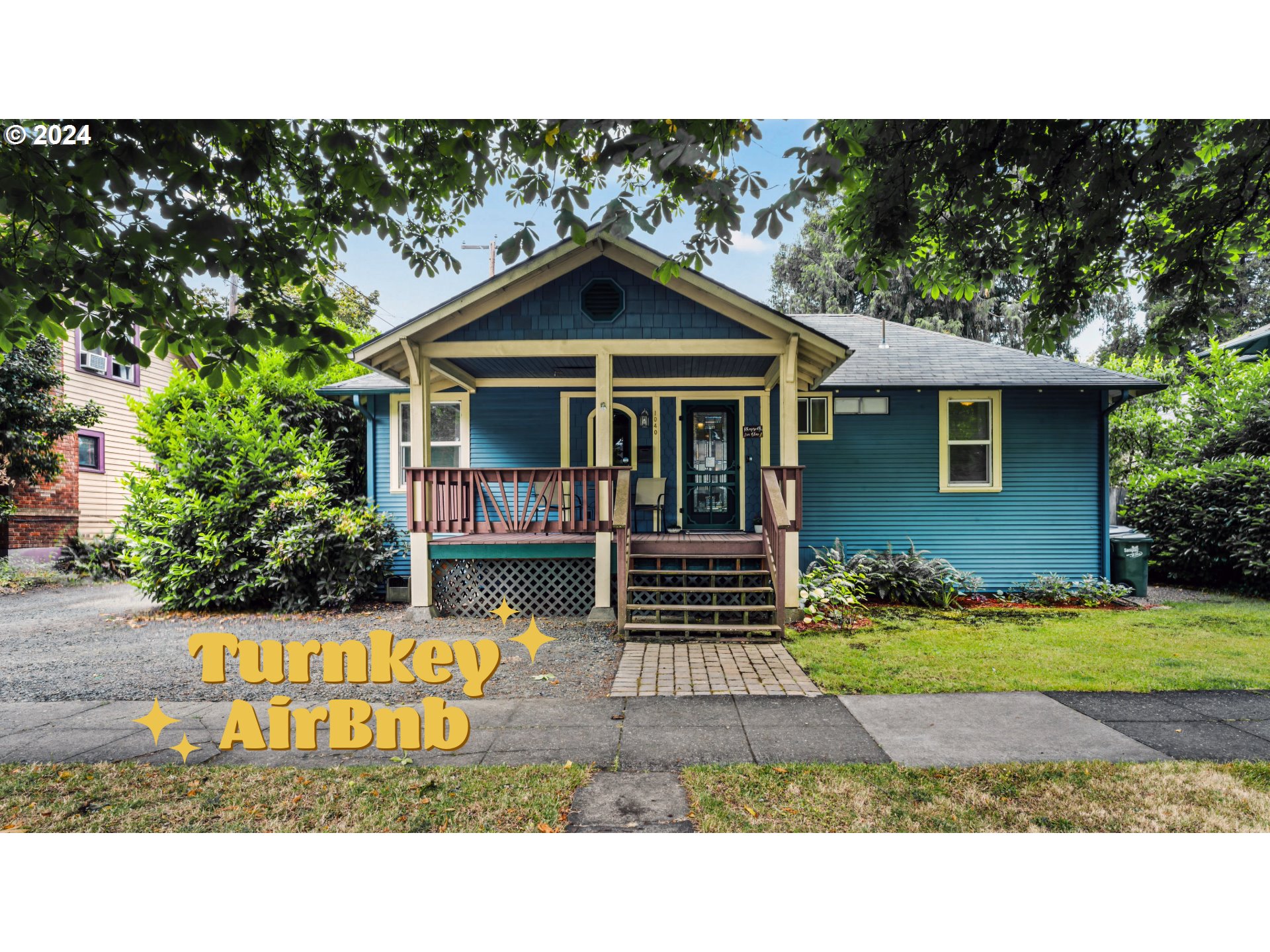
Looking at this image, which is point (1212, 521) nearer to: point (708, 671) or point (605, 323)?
point (708, 671)

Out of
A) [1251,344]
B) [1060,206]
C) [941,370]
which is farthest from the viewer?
[941,370]

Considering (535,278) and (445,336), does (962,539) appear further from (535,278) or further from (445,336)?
(445,336)

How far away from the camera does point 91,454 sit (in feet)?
27.0

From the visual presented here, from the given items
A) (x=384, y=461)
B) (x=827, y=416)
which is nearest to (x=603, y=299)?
(x=827, y=416)

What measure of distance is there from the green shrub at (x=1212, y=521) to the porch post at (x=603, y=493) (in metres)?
5.40

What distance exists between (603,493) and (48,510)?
20.8 feet

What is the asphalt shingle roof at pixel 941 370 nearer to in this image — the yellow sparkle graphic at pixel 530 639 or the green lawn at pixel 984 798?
the yellow sparkle graphic at pixel 530 639

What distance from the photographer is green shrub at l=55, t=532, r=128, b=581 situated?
20.2 feet

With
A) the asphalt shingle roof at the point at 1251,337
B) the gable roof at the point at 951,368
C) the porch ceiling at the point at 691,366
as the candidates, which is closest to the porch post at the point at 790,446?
the porch ceiling at the point at 691,366

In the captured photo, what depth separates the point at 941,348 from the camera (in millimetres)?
8852

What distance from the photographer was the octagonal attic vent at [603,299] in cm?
628

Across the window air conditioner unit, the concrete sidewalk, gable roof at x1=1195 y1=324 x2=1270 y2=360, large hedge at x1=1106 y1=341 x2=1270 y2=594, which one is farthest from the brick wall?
gable roof at x1=1195 y1=324 x2=1270 y2=360

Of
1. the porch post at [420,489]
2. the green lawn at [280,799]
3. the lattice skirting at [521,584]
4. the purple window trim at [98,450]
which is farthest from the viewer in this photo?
the purple window trim at [98,450]
